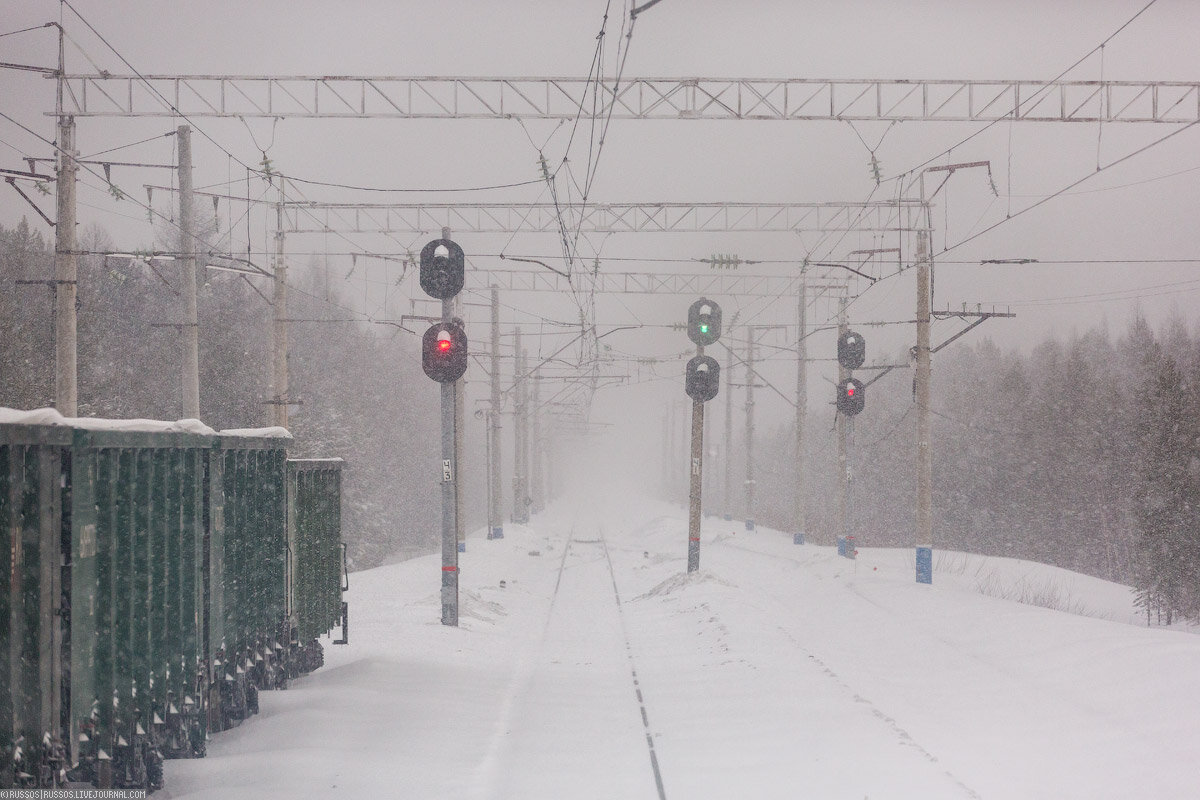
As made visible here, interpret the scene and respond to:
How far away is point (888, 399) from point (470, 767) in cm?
9972

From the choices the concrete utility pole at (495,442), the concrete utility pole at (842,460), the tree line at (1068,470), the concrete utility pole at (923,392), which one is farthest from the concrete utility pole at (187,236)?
the tree line at (1068,470)

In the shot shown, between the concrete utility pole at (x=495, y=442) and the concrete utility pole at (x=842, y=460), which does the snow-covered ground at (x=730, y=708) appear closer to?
the concrete utility pole at (x=842, y=460)

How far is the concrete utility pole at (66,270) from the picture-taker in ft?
58.2

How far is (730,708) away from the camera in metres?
11.1

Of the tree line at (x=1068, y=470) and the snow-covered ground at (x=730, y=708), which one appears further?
the tree line at (x=1068, y=470)

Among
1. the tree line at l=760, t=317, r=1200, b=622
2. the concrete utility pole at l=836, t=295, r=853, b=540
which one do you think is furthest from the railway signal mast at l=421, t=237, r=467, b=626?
the tree line at l=760, t=317, r=1200, b=622

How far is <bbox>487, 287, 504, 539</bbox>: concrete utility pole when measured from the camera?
1590 inches

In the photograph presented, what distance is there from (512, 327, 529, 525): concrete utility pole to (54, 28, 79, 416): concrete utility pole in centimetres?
3075

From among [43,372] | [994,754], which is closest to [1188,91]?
[994,754]

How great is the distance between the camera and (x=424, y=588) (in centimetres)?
2330

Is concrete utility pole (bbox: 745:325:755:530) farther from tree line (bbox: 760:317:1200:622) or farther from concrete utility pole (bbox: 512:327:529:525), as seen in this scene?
concrete utility pole (bbox: 512:327:529:525)

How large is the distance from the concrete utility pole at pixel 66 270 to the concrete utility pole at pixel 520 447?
101ft

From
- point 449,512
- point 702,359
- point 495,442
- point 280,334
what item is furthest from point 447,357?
point 495,442

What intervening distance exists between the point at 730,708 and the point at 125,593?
6515mm
